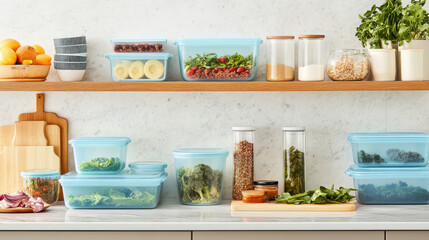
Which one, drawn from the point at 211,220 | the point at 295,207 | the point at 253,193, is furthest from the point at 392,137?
the point at 211,220

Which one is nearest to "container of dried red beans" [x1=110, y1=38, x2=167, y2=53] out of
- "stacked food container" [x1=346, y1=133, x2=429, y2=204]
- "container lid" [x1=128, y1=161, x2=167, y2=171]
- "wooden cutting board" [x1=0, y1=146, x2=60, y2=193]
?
"container lid" [x1=128, y1=161, x2=167, y2=171]

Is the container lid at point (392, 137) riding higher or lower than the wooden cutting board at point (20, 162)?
higher

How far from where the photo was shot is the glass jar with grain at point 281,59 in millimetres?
2826

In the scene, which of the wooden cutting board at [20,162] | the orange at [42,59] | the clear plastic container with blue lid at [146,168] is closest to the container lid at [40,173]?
the wooden cutting board at [20,162]

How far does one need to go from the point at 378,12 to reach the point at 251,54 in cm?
75

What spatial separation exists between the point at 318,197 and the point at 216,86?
0.72m

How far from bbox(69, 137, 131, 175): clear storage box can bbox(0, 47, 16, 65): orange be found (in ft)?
1.60

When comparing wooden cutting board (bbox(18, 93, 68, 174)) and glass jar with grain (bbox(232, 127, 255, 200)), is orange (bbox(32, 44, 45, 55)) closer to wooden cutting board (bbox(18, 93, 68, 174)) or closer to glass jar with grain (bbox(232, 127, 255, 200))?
wooden cutting board (bbox(18, 93, 68, 174))

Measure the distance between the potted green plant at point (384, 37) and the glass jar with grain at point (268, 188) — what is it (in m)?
0.73

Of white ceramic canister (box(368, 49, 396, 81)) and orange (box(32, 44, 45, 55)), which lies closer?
white ceramic canister (box(368, 49, 396, 81))

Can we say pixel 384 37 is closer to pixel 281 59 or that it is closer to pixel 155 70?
pixel 281 59

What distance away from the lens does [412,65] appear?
109 inches

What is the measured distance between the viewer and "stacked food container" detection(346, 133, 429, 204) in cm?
279

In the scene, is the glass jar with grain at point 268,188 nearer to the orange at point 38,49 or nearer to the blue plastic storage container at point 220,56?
the blue plastic storage container at point 220,56
